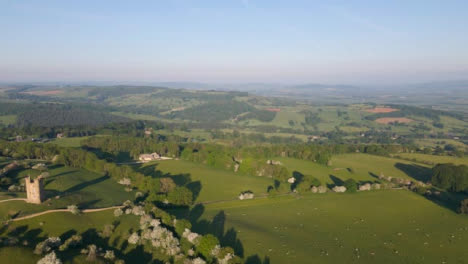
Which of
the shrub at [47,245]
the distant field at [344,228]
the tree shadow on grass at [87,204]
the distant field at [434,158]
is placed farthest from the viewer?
the distant field at [434,158]

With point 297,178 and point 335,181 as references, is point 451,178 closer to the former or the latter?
point 335,181

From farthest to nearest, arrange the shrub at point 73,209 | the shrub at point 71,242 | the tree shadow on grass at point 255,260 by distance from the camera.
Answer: the shrub at point 73,209
the tree shadow on grass at point 255,260
the shrub at point 71,242

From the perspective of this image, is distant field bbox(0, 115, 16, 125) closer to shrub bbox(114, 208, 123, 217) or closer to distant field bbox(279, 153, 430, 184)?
distant field bbox(279, 153, 430, 184)

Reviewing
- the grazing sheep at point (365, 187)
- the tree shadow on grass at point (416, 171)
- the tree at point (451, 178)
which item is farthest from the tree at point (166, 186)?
the tree shadow on grass at point (416, 171)

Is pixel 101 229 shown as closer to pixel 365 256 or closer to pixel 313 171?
pixel 365 256

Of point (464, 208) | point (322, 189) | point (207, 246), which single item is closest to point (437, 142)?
point (464, 208)

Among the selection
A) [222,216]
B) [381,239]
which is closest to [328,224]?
[381,239]

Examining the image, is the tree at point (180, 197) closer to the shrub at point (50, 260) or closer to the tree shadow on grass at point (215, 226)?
the tree shadow on grass at point (215, 226)
